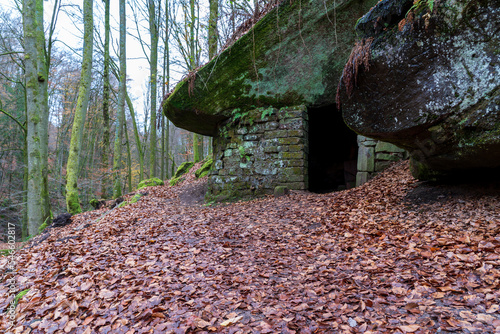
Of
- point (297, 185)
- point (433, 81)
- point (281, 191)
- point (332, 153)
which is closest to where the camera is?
point (433, 81)

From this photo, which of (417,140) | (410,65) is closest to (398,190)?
(417,140)

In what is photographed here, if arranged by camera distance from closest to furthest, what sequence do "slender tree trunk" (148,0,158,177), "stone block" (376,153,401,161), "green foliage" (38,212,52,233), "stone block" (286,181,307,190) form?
"stone block" (376,153,401,161) → "stone block" (286,181,307,190) → "green foliage" (38,212,52,233) → "slender tree trunk" (148,0,158,177)

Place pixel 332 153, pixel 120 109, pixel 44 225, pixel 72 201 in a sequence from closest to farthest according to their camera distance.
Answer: pixel 44 225 → pixel 72 201 → pixel 332 153 → pixel 120 109

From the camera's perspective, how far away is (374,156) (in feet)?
17.8

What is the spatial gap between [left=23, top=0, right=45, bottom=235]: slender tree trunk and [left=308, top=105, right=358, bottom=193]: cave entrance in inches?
290

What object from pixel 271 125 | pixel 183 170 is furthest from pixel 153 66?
pixel 271 125

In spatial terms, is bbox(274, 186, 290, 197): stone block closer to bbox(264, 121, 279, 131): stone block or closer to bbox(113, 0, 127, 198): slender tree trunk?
bbox(264, 121, 279, 131): stone block

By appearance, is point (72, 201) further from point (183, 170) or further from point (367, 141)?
point (367, 141)

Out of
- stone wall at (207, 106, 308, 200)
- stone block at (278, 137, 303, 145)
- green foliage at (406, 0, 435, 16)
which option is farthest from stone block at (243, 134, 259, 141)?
green foliage at (406, 0, 435, 16)

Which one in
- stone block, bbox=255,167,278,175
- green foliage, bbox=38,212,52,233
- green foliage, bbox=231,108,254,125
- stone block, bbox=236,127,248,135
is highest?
green foliage, bbox=231,108,254,125

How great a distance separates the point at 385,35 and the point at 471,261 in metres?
2.55

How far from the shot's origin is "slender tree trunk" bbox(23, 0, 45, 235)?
237 inches

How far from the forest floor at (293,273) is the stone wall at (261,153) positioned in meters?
1.66

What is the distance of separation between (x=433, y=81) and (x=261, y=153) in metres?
3.72
